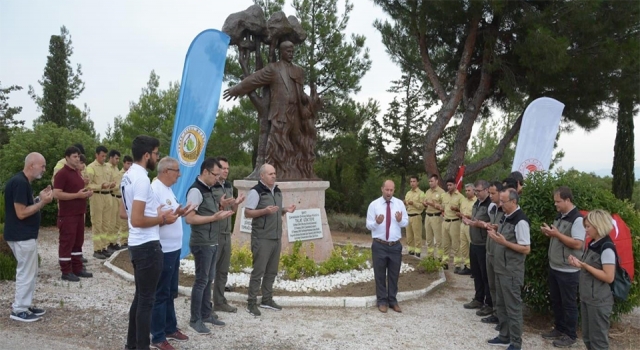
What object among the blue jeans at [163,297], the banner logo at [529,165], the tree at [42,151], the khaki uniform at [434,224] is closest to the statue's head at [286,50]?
the khaki uniform at [434,224]

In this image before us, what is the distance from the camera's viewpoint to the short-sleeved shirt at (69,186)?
23.2ft

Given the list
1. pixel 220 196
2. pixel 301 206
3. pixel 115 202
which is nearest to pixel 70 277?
pixel 115 202

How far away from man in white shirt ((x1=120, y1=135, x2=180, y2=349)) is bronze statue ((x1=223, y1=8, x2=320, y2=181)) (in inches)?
189

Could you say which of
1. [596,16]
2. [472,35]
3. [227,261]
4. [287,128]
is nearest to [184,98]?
[287,128]

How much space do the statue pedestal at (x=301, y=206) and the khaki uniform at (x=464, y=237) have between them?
2.57 meters

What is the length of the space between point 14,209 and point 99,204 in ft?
14.5

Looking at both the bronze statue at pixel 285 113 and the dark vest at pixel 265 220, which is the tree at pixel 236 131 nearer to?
the bronze statue at pixel 285 113

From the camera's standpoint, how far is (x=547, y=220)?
239 inches

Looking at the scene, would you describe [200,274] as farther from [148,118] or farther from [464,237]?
[148,118]

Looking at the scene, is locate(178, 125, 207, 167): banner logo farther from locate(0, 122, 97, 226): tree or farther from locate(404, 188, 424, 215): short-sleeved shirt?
locate(0, 122, 97, 226): tree

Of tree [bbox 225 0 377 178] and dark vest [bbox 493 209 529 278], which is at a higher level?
tree [bbox 225 0 377 178]

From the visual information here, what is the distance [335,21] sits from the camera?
662 inches

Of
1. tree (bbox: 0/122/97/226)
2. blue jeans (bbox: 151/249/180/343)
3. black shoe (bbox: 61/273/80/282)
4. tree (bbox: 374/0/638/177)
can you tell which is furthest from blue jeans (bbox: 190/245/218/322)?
tree (bbox: 0/122/97/226)

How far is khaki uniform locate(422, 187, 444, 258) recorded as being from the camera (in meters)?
10.3
